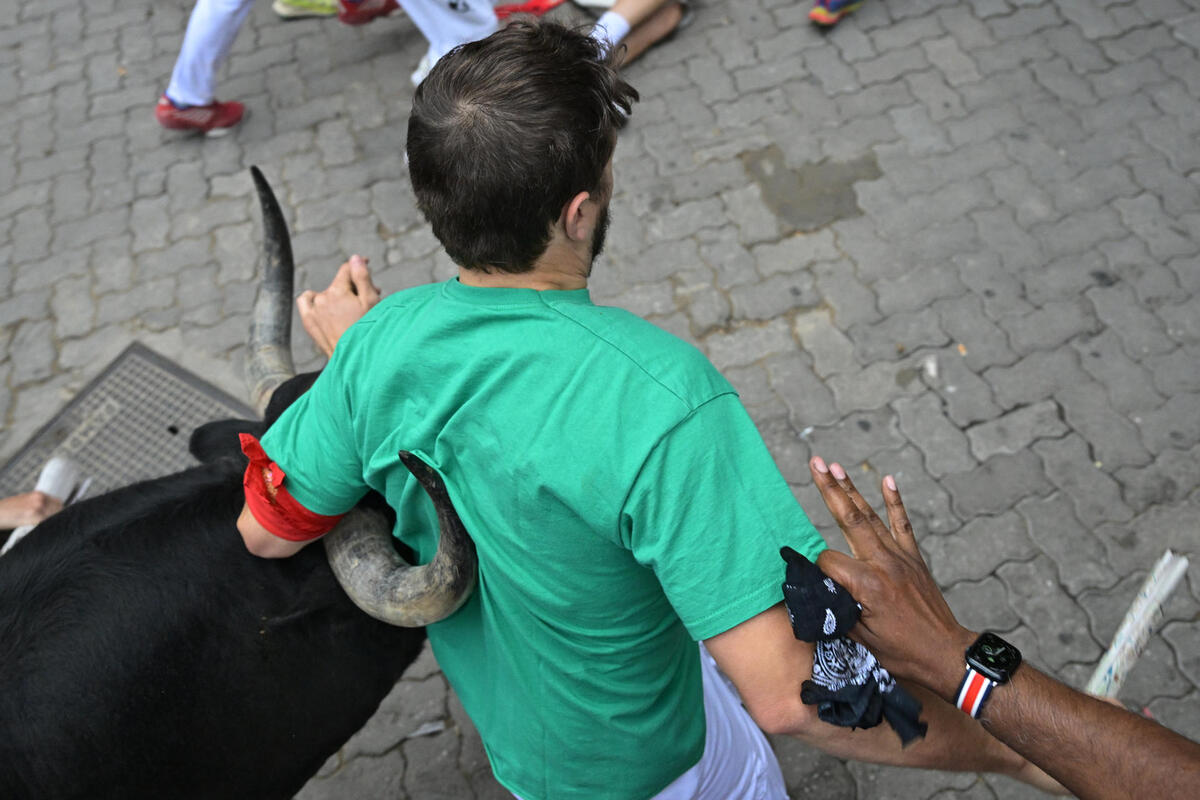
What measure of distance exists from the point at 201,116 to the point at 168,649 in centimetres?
424

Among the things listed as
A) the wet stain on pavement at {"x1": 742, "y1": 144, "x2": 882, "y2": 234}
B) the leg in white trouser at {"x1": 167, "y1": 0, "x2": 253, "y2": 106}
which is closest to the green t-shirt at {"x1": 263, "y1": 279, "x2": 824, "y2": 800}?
the wet stain on pavement at {"x1": 742, "y1": 144, "x2": 882, "y2": 234}

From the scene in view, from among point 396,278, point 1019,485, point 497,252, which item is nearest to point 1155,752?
point 497,252

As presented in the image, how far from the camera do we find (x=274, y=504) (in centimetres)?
175

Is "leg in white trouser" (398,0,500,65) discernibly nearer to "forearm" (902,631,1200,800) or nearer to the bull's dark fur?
the bull's dark fur

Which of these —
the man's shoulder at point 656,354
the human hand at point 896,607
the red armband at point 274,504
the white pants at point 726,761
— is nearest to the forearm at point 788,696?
the human hand at point 896,607

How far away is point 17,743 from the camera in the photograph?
5.97 feet

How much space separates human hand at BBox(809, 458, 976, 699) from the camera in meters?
1.39

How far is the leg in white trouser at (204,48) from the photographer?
5.04 m

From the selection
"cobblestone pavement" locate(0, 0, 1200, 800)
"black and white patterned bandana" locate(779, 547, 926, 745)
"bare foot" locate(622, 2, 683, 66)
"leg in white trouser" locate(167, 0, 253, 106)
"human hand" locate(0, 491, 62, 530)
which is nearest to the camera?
"black and white patterned bandana" locate(779, 547, 926, 745)

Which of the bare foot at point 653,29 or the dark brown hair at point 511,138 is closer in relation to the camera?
the dark brown hair at point 511,138

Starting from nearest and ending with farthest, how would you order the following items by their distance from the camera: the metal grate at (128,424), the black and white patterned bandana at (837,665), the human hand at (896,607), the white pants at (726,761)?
the black and white patterned bandana at (837,665) < the human hand at (896,607) < the white pants at (726,761) < the metal grate at (128,424)

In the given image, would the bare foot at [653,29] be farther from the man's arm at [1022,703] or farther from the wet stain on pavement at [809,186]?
the man's arm at [1022,703]

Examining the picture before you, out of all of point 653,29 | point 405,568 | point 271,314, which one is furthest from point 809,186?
point 405,568

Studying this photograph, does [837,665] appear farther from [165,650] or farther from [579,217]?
[165,650]
